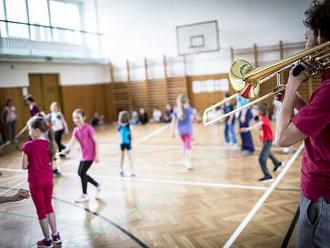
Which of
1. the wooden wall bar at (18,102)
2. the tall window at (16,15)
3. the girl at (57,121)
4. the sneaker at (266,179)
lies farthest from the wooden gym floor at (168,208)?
the tall window at (16,15)

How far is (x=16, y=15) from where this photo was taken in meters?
3.56

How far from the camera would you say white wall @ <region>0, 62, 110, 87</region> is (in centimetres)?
401

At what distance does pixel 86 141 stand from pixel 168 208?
171cm

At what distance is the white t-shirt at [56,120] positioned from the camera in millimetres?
6517

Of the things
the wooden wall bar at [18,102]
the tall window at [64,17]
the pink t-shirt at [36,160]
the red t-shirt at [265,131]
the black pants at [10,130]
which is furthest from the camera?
the red t-shirt at [265,131]

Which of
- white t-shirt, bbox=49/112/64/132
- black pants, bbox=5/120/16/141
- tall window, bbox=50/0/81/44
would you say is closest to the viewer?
tall window, bbox=50/0/81/44

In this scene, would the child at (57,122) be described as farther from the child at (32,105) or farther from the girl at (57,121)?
the child at (32,105)

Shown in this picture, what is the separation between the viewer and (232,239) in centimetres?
369

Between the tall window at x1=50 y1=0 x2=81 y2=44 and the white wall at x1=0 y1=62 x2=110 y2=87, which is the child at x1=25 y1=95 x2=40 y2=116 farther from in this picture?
the tall window at x1=50 y1=0 x2=81 y2=44

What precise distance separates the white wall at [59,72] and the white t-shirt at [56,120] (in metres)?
0.89

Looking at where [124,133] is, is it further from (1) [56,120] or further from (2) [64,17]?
(2) [64,17]

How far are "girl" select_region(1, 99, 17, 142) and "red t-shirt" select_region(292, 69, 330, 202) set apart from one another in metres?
4.37

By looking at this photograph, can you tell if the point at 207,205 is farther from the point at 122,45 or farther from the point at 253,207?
the point at 122,45

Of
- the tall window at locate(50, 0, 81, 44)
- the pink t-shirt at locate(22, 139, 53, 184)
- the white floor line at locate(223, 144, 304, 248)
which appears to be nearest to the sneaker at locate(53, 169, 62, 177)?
the tall window at locate(50, 0, 81, 44)
